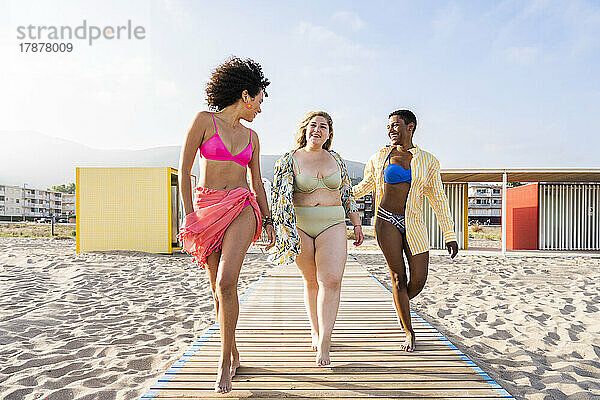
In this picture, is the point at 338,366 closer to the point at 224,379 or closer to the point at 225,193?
the point at 224,379

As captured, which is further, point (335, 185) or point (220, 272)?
point (335, 185)

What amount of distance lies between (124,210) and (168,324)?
894cm

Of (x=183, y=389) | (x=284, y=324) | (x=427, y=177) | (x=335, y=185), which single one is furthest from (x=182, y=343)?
(x=427, y=177)

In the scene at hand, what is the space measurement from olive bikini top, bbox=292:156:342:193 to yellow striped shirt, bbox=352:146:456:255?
0.52 meters

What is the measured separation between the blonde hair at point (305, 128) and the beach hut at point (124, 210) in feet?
34.2

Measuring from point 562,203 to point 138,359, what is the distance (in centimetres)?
1726

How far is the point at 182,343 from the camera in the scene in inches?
177

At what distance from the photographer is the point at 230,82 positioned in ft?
9.70

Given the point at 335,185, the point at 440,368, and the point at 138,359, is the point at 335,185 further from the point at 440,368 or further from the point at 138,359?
the point at 138,359

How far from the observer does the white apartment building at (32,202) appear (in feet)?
341

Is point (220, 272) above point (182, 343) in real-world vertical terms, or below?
above

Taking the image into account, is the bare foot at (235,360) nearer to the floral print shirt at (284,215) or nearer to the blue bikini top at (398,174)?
the floral print shirt at (284,215)

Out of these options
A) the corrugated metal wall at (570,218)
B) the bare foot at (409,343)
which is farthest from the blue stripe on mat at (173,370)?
the corrugated metal wall at (570,218)

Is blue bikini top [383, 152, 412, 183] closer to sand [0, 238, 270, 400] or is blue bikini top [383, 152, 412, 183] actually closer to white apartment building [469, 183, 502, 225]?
sand [0, 238, 270, 400]
